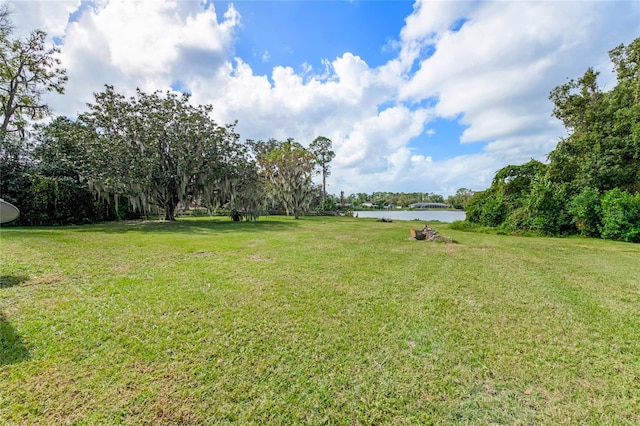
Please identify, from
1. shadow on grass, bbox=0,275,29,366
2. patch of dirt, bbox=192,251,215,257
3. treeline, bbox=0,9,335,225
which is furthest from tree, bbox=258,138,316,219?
shadow on grass, bbox=0,275,29,366

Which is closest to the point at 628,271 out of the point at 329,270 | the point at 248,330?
the point at 329,270

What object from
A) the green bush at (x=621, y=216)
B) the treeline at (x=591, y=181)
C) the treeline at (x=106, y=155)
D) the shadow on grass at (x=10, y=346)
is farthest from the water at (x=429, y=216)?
the shadow on grass at (x=10, y=346)

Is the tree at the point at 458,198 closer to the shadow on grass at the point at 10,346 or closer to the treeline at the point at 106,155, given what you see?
the treeline at the point at 106,155

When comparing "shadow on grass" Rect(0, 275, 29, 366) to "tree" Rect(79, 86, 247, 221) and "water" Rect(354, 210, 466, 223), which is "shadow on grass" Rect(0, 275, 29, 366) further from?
"water" Rect(354, 210, 466, 223)

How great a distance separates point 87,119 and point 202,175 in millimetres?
5865

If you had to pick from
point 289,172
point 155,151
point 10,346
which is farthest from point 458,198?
point 10,346

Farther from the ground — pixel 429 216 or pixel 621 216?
pixel 621 216

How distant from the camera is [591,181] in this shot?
36.8ft

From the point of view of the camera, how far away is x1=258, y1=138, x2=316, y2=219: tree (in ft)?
68.5

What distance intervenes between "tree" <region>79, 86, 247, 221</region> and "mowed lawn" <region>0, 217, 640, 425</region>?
8.62 meters

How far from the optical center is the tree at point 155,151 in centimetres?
1198

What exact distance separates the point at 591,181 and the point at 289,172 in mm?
17787

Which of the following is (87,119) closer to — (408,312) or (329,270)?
(329,270)

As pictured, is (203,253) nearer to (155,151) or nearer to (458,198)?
Result: (155,151)
